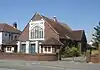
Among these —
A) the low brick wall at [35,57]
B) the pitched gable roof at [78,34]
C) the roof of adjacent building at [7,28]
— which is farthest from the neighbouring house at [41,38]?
the roof of adjacent building at [7,28]

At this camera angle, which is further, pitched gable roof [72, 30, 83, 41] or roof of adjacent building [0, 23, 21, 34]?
roof of adjacent building [0, 23, 21, 34]

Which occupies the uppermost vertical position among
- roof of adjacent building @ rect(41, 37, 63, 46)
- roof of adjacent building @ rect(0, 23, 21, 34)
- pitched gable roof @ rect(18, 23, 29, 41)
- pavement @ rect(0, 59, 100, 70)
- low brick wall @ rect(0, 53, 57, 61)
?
roof of adjacent building @ rect(0, 23, 21, 34)

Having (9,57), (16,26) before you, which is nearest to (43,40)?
(9,57)

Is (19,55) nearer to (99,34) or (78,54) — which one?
(78,54)

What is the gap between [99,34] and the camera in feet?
280

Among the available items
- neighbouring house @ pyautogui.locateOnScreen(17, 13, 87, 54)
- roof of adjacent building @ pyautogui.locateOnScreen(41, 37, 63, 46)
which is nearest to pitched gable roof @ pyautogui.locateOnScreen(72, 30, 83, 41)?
neighbouring house @ pyautogui.locateOnScreen(17, 13, 87, 54)

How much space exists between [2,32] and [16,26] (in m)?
12.6

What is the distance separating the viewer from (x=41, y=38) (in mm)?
62500

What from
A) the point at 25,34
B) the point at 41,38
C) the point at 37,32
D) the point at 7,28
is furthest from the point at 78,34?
the point at 7,28

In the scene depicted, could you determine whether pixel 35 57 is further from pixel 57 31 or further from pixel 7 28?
pixel 7 28

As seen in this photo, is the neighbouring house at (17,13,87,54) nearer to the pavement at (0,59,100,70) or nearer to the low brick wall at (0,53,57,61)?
the low brick wall at (0,53,57,61)

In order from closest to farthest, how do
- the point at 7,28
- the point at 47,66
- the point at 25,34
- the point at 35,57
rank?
the point at 47,66 < the point at 35,57 < the point at 25,34 < the point at 7,28

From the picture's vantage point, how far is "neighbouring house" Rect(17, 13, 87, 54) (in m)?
57.8

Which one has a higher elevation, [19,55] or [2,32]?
[2,32]
